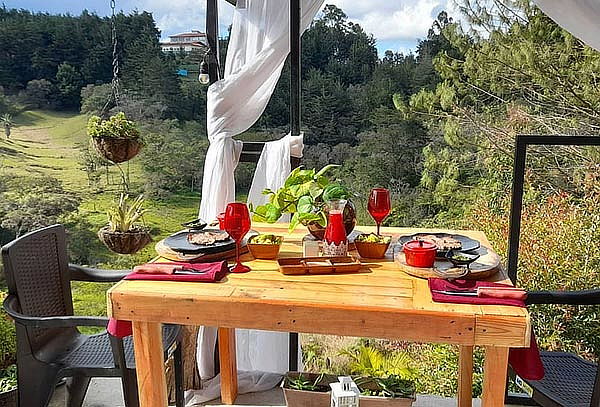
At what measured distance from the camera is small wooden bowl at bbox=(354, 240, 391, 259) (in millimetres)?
2186

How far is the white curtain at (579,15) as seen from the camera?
250cm

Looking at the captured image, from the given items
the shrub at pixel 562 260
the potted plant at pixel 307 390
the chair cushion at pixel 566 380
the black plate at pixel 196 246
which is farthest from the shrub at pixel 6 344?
the shrub at pixel 562 260

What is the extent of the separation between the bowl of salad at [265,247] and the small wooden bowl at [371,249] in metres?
0.27

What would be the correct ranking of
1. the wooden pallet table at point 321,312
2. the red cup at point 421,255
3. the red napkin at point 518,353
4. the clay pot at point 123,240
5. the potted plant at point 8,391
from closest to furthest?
the wooden pallet table at point 321,312
the red napkin at point 518,353
the red cup at point 421,255
the potted plant at point 8,391
the clay pot at point 123,240

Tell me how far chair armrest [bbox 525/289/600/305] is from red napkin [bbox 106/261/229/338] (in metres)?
1.07

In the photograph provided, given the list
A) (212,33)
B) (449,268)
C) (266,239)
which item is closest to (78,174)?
(212,33)

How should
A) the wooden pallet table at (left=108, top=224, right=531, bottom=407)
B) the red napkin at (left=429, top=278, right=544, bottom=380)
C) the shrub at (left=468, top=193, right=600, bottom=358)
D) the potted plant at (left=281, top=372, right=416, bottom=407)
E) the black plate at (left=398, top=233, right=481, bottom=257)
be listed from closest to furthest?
the wooden pallet table at (left=108, top=224, right=531, bottom=407)
the red napkin at (left=429, top=278, right=544, bottom=380)
the black plate at (left=398, top=233, right=481, bottom=257)
the potted plant at (left=281, top=372, right=416, bottom=407)
the shrub at (left=468, top=193, right=600, bottom=358)

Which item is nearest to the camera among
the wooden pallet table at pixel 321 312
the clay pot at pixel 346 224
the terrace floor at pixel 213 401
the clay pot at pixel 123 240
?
the wooden pallet table at pixel 321 312

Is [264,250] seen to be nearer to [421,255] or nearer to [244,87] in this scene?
[421,255]

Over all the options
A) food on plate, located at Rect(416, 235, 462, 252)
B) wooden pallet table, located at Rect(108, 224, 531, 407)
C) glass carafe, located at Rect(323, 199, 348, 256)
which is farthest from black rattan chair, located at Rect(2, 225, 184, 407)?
food on plate, located at Rect(416, 235, 462, 252)

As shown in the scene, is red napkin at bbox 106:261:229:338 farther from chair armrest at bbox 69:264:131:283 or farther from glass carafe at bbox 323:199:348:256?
chair armrest at bbox 69:264:131:283

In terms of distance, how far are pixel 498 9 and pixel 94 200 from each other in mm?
2478

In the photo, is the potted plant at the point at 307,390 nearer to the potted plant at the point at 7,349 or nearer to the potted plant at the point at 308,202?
the potted plant at the point at 308,202

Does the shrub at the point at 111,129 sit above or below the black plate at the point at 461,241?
above
